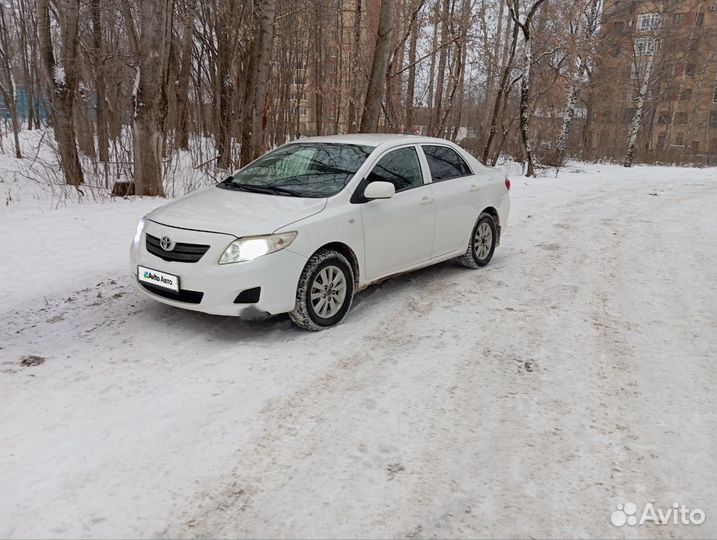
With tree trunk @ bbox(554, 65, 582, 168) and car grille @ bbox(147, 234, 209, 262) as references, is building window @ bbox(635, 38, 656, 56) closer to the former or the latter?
tree trunk @ bbox(554, 65, 582, 168)

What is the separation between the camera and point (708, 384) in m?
3.96

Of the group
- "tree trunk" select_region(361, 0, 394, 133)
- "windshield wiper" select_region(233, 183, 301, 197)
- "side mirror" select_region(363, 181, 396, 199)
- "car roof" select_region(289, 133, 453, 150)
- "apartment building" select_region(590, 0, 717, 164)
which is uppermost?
"apartment building" select_region(590, 0, 717, 164)

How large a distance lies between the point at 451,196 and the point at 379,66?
707 cm

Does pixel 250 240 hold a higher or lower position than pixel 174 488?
higher

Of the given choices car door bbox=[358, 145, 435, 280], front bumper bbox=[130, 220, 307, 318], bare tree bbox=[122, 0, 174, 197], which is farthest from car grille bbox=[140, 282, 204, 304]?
bare tree bbox=[122, 0, 174, 197]

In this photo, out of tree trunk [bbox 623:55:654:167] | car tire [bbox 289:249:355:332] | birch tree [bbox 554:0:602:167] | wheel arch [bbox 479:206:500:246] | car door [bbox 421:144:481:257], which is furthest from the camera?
tree trunk [bbox 623:55:654:167]

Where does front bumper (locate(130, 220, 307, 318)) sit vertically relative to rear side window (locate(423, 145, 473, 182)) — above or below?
below

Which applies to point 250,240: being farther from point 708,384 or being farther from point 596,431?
point 708,384

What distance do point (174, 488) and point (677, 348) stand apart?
13.5ft

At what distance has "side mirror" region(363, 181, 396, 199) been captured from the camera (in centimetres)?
504

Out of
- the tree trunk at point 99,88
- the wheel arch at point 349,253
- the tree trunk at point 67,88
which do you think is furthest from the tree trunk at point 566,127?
the wheel arch at point 349,253

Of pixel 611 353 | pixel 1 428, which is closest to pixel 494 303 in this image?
pixel 611 353

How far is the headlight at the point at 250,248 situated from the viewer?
14.1ft

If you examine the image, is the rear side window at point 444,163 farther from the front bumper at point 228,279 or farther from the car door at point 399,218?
the front bumper at point 228,279
